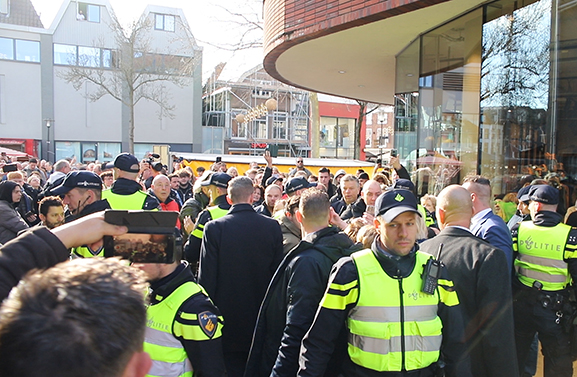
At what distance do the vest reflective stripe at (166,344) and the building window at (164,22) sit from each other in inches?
1522

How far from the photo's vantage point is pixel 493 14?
25.6ft

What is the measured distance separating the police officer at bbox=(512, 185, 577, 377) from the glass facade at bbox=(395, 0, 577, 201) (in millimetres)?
2746

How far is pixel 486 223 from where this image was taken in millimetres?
4367

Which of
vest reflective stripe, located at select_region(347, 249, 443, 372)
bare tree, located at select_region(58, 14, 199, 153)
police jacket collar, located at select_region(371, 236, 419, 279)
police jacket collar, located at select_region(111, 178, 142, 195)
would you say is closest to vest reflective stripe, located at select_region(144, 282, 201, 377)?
vest reflective stripe, located at select_region(347, 249, 443, 372)

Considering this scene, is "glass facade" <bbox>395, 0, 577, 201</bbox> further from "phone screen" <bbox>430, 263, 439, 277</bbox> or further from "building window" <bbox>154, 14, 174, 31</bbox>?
"building window" <bbox>154, 14, 174, 31</bbox>

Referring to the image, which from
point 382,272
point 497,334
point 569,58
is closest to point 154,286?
point 382,272

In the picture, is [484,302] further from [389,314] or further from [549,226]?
[549,226]

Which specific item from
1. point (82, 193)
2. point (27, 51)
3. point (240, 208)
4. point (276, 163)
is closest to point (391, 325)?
point (240, 208)

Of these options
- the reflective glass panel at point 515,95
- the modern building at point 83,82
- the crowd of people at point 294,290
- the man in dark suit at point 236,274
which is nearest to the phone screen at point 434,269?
the crowd of people at point 294,290

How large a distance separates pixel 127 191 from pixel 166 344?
334 cm

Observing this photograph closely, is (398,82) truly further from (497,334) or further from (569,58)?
(497,334)

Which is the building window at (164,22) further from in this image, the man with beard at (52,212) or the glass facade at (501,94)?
the man with beard at (52,212)

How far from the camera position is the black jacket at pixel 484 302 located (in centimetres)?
301

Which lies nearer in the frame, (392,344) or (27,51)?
(392,344)
